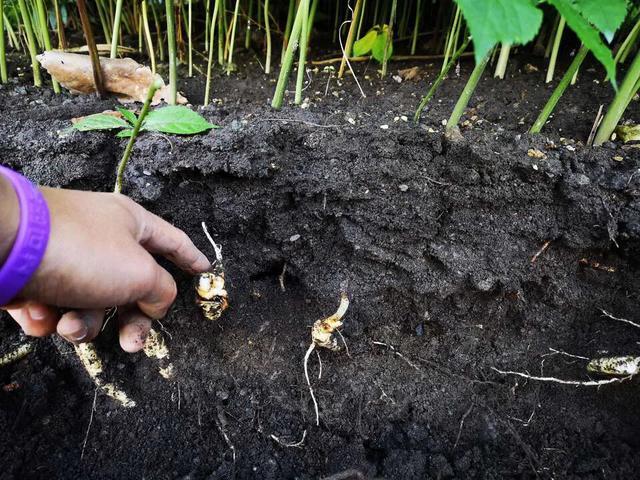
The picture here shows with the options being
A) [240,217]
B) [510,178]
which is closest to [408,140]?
[510,178]

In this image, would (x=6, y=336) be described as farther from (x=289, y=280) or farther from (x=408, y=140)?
(x=408, y=140)

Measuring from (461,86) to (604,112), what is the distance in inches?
14.3

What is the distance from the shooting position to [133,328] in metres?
0.84

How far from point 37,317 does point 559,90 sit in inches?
43.7

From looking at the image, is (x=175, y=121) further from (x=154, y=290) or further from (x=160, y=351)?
(x=160, y=351)

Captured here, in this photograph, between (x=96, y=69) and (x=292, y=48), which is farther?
(x=96, y=69)

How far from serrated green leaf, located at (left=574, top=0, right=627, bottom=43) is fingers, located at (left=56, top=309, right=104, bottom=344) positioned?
862mm

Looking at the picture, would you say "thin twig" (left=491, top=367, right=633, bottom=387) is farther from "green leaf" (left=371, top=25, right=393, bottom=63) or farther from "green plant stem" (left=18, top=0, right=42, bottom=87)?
"green plant stem" (left=18, top=0, right=42, bottom=87)

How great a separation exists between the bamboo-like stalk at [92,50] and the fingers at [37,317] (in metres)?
0.62

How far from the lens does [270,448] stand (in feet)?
3.15

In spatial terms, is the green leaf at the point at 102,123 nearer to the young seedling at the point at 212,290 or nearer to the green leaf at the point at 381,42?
the young seedling at the point at 212,290

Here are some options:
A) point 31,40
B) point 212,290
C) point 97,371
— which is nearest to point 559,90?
point 212,290

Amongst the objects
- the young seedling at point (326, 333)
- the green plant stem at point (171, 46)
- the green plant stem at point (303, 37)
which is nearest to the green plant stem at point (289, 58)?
the green plant stem at point (303, 37)

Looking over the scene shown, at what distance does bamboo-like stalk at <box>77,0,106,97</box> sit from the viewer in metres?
1.00
